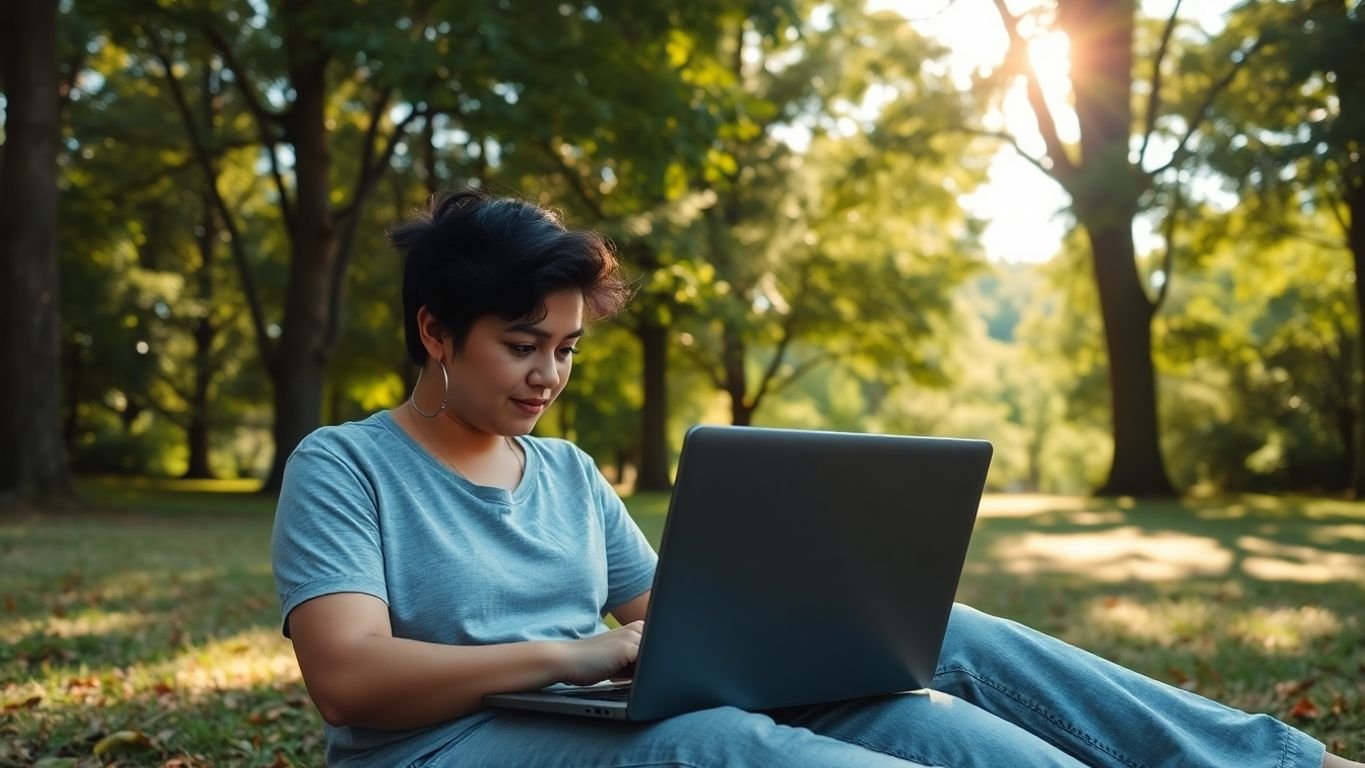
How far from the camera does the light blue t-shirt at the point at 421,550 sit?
2.12 meters

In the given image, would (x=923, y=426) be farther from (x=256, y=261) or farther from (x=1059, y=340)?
(x=256, y=261)

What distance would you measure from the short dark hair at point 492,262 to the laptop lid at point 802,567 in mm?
555

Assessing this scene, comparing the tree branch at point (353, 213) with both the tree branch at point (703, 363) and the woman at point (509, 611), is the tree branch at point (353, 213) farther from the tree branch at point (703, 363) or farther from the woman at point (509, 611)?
the woman at point (509, 611)

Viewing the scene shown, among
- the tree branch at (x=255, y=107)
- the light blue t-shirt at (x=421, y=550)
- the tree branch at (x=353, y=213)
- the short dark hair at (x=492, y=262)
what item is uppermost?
the tree branch at (x=255, y=107)

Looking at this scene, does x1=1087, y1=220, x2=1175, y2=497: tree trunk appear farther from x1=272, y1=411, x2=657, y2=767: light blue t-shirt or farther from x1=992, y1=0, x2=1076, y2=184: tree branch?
x1=272, y1=411, x2=657, y2=767: light blue t-shirt

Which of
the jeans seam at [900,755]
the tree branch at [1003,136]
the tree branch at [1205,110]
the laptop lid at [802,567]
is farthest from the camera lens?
the tree branch at [1003,136]

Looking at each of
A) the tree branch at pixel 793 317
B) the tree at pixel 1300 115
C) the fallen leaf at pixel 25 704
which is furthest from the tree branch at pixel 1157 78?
the fallen leaf at pixel 25 704


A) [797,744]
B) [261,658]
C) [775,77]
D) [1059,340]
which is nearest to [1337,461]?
[1059,340]

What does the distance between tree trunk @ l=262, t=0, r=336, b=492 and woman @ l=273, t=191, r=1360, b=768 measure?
569 inches

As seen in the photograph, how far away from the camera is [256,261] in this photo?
26.5 metres

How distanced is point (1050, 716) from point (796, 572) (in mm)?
697

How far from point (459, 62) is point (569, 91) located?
1217 mm

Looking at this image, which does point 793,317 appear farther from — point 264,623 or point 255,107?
point 264,623

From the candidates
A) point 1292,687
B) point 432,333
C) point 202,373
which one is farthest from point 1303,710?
→ point 202,373
